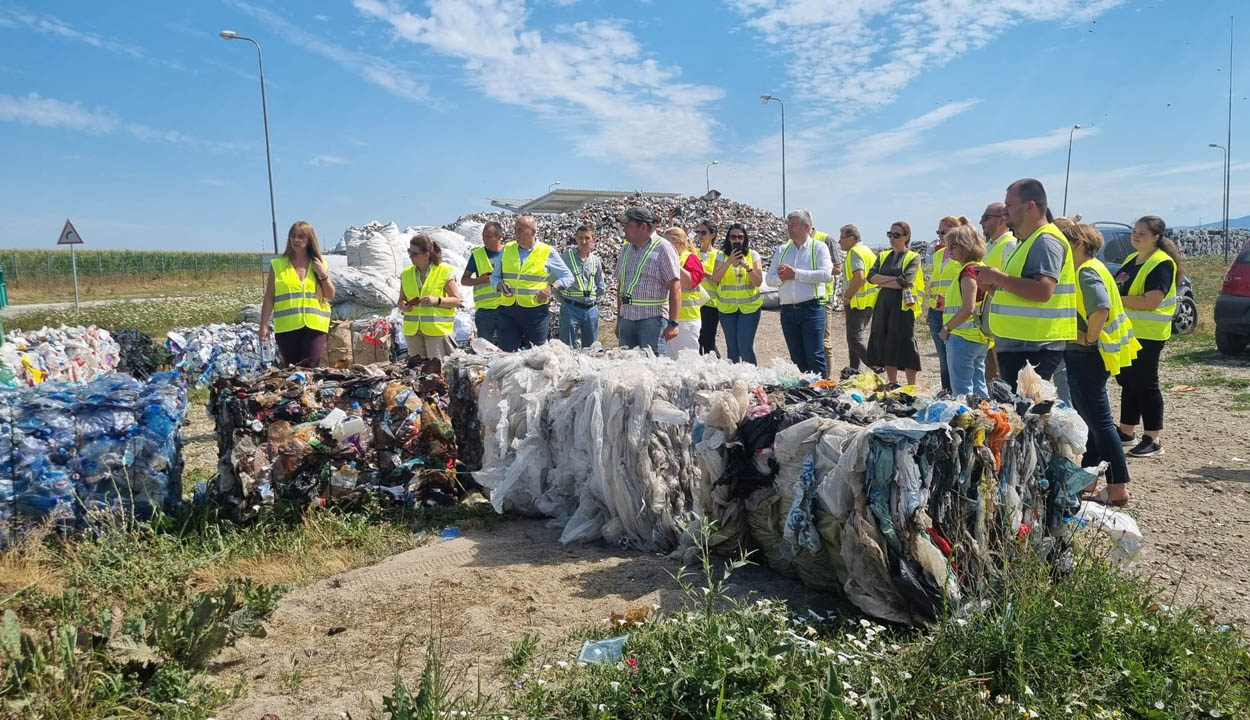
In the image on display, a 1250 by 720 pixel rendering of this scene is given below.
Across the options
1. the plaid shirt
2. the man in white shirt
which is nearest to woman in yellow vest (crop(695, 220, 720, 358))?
the man in white shirt

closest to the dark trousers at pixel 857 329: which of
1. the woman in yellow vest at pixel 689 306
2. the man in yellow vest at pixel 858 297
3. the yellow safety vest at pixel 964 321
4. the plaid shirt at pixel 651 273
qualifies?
the man in yellow vest at pixel 858 297

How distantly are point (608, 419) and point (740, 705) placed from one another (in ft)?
5.82

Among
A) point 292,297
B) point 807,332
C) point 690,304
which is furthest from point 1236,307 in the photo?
point 292,297

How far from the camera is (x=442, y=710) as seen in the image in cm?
229

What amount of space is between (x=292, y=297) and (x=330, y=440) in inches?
71.5

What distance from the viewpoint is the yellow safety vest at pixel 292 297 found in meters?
5.74

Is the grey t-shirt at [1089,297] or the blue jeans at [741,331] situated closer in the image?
the grey t-shirt at [1089,297]

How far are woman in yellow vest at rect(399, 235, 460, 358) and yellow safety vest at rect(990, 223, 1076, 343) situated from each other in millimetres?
4521

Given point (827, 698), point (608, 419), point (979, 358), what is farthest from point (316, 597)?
point (979, 358)

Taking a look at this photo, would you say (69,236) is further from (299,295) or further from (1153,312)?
(1153,312)

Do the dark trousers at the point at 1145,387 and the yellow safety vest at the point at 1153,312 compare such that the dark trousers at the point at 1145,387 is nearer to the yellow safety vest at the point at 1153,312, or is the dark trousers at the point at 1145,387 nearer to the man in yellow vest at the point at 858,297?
the yellow safety vest at the point at 1153,312

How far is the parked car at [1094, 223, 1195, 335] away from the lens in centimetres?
1175

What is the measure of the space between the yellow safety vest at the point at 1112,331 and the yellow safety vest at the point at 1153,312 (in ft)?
2.19

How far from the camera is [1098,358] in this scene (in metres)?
4.42
